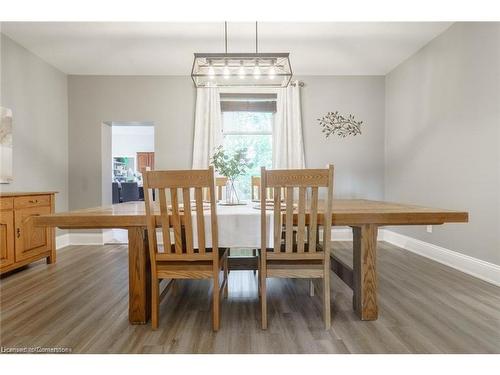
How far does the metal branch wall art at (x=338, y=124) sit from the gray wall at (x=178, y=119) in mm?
90

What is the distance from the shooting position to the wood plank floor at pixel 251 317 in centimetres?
171

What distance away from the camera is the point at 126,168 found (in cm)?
1045

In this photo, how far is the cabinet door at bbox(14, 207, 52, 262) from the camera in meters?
3.03

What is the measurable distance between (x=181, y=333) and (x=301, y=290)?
1134mm

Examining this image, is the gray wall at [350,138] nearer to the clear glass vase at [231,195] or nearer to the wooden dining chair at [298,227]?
the clear glass vase at [231,195]

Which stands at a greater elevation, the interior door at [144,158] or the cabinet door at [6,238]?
the interior door at [144,158]

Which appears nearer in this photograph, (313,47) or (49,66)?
(313,47)

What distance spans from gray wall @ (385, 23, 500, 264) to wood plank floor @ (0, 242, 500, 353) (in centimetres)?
58

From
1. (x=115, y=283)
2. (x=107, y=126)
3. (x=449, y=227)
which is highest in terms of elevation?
(x=107, y=126)

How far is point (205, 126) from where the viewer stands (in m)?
4.55

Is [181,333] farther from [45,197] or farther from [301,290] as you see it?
[45,197]

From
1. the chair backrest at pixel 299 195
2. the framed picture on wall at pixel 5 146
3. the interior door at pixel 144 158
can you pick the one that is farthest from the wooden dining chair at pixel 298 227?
the interior door at pixel 144 158
